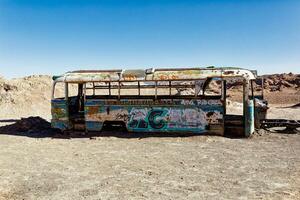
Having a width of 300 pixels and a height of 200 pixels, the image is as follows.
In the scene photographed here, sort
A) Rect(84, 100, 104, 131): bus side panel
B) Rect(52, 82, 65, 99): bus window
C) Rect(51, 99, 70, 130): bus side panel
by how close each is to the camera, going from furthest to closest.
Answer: Rect(52, 82, 65, 99): bus window
Rect(51, 99, 70, 130): bus side panel
Rect(84, 100, 104, 131): bus side panel

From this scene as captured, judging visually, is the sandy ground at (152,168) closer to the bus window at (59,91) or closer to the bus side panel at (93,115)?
the bus side panel at (93,115)

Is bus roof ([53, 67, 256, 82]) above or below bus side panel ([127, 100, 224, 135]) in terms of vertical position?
above

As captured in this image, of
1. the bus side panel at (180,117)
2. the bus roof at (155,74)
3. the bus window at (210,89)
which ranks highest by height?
the bus roof at (155,74)

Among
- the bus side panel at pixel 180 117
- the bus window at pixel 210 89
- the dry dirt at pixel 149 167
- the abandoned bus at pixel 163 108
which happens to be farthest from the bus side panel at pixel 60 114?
the bus window at pixel 210 89

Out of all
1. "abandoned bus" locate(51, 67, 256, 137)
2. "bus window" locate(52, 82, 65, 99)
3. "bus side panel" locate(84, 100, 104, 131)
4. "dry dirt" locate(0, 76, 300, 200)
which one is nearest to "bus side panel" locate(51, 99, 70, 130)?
"abandoned bus" locate(51, 67, 256, 137)

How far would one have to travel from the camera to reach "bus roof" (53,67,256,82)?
49.8 ft

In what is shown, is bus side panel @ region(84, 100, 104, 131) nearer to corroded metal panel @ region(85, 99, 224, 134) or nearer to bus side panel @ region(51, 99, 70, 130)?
corroded metal panel @ region(85, 99, 224, 134)

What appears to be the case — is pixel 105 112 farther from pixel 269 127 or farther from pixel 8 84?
pixel 8 84

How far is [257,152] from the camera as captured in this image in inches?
482

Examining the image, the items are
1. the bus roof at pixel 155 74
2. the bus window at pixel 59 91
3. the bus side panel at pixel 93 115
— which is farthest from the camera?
the bus window at pixel 59 91

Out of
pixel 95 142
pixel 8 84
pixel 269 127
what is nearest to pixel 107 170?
pixel 95 142

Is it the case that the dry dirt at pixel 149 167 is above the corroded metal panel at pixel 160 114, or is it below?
below

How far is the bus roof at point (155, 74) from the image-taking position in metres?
15.2

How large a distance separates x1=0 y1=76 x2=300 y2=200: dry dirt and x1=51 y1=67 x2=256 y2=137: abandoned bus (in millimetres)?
639
